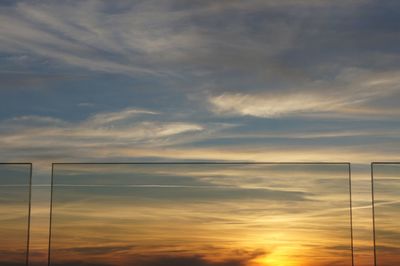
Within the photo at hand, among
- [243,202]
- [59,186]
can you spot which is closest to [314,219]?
[243,202]

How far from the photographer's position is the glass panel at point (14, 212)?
25.0 ft

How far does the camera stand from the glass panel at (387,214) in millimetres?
7527

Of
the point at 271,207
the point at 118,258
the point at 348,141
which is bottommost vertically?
the point at 118,258

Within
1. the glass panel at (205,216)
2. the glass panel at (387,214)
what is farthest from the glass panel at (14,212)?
the glass panel at (387,214)

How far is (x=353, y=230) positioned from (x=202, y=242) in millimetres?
1437

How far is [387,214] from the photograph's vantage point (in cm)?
761

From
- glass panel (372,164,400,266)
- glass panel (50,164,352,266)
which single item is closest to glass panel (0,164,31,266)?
glass panel (50,164,352,266)

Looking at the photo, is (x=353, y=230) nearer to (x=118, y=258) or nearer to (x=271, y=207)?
(x=271, y=207)

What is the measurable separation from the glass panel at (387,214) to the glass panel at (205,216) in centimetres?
28

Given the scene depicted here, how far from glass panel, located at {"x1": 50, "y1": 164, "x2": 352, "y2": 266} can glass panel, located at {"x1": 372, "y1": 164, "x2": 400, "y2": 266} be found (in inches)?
11.2

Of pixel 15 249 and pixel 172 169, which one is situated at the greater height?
pixel 172 169

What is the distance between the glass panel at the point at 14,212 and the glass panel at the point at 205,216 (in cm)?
28

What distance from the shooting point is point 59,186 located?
26.1 ft

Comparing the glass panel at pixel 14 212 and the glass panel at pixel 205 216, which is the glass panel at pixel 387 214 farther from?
the glass panel at pixel 14 212
